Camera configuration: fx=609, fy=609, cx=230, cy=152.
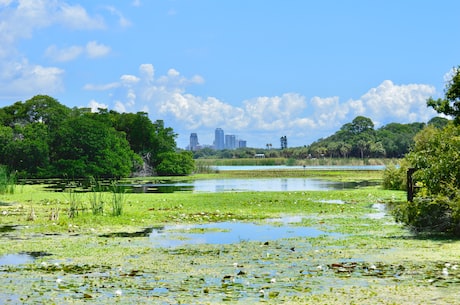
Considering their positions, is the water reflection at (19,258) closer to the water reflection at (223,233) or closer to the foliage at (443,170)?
the water reflection at (223,233)

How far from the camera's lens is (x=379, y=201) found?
1235 inches

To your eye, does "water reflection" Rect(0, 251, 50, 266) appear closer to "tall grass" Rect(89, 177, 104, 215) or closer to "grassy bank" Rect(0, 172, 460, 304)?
"grassy bank" Rect(0, 172, 460, 304)

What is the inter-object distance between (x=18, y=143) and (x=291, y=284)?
65587 millimetres

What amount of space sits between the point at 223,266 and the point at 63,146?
2548 inches

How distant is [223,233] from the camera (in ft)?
61.9

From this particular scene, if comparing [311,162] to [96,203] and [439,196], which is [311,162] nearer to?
[96,203]

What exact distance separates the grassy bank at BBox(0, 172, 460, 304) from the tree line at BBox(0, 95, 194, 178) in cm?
4805

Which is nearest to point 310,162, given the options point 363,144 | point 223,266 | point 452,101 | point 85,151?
point 363,144

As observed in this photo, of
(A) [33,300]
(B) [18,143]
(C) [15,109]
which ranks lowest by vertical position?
(A) [33,300]

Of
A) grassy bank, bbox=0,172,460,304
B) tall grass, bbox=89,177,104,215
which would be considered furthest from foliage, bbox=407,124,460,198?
tall grass, bbox=89,177,104,215

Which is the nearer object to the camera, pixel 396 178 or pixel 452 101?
pixel 452 101

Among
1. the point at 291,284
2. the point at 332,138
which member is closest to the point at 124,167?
the point at 291,284

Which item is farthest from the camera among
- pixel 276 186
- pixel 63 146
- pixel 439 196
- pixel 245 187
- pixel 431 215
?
pixel 63 146

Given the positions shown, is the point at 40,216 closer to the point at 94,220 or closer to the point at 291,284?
the point at 94,220
